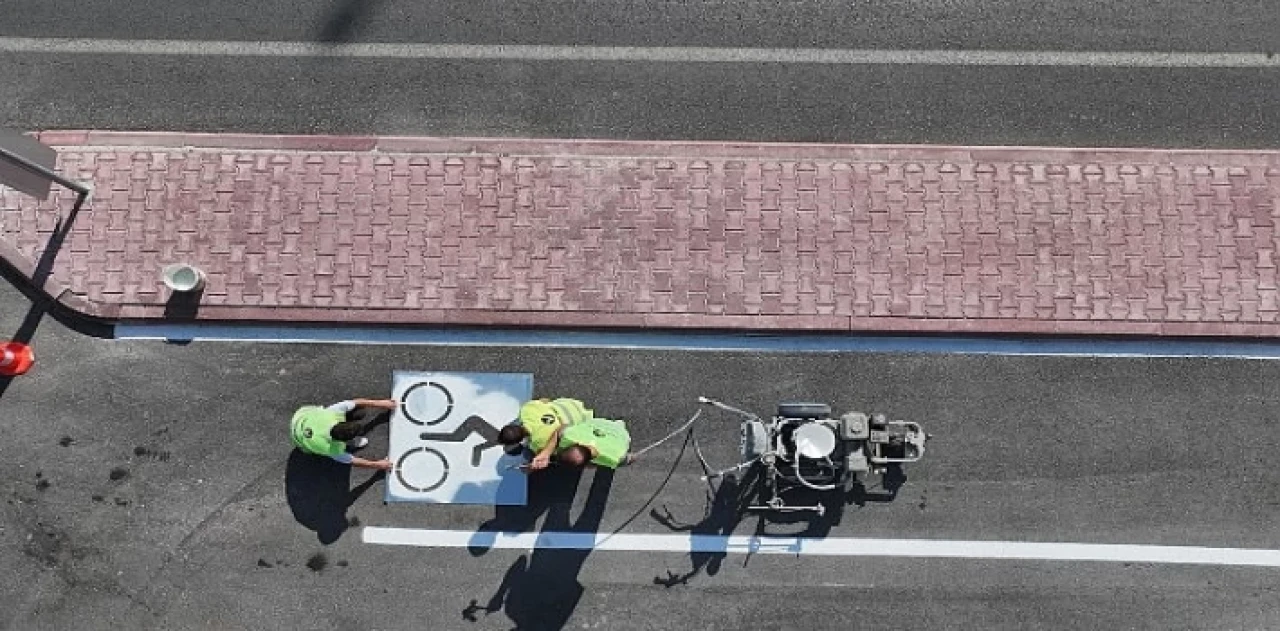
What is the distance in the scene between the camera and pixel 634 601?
372 inches

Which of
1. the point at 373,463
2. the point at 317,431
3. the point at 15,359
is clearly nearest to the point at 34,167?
the point at 15,359

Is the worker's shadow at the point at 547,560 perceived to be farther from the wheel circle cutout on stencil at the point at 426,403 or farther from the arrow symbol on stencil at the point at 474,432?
the wheel circle cutout on stencil at the point at 426,403

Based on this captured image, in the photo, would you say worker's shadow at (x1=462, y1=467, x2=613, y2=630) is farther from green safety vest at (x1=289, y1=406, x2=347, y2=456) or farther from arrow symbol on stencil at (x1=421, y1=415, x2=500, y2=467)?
green safety vest at (x1=289, y1=406, x2=347, y2=456)

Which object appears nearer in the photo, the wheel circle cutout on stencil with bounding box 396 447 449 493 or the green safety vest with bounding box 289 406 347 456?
the green safety vest with bounding box 289 406 347 456

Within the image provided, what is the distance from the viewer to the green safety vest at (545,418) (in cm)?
867

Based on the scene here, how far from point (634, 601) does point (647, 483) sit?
1197 millimetres

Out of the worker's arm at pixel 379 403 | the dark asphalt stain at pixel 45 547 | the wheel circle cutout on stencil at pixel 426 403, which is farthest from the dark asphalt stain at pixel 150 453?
the wheel circle cutout on stencil at pixel 426 403

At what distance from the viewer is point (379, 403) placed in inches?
375

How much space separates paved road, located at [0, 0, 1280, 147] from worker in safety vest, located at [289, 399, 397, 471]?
10.0ft

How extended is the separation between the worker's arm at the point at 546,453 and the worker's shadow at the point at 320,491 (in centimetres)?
203

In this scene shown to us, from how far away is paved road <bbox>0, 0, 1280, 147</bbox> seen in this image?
10.1 metres

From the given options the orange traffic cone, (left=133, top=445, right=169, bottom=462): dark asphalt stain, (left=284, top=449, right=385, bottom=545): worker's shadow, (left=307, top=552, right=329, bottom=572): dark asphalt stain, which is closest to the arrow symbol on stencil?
(left=284, top=449, right=385, bottom=545): worker's shadow

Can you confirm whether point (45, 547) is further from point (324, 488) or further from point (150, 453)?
point (324, 488)

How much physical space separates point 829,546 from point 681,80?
5219 millimetres
